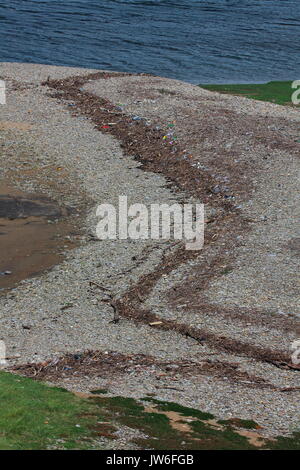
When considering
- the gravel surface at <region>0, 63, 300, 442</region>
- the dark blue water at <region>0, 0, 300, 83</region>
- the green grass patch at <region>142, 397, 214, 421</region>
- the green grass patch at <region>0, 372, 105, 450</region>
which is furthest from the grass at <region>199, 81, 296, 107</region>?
the green grass patch at <region>0, 372, 105, 450</region>

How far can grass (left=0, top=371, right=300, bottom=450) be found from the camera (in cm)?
863

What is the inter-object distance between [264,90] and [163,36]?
1490 cm

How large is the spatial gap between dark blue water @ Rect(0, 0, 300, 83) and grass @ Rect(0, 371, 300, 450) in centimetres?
3189

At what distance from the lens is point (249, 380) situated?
38.5 ft

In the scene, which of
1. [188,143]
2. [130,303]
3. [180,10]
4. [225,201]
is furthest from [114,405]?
[180,10]

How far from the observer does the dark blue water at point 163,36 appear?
42938mm

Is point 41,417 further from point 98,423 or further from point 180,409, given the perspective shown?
point 180,409

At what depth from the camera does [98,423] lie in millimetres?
9281

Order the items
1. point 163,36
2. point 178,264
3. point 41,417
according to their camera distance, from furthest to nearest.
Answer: point 163,36, point 178,264, point 41,417

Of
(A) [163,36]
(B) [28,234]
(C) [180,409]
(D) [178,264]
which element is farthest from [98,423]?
(A) [163,36]

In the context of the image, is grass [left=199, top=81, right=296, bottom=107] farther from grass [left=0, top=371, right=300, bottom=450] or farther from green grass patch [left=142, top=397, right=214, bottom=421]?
grass [left=0, top=371, right=300, bottom=450]

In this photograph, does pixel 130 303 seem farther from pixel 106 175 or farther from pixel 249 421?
pixel 106 175

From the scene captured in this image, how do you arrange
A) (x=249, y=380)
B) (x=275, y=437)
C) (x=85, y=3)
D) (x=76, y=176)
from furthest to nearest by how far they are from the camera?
(x=85, y=3) < (x=76, y=176) < (x=249, y=380) < (x=275, y=437)

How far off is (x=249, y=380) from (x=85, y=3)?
51319 millimetres
